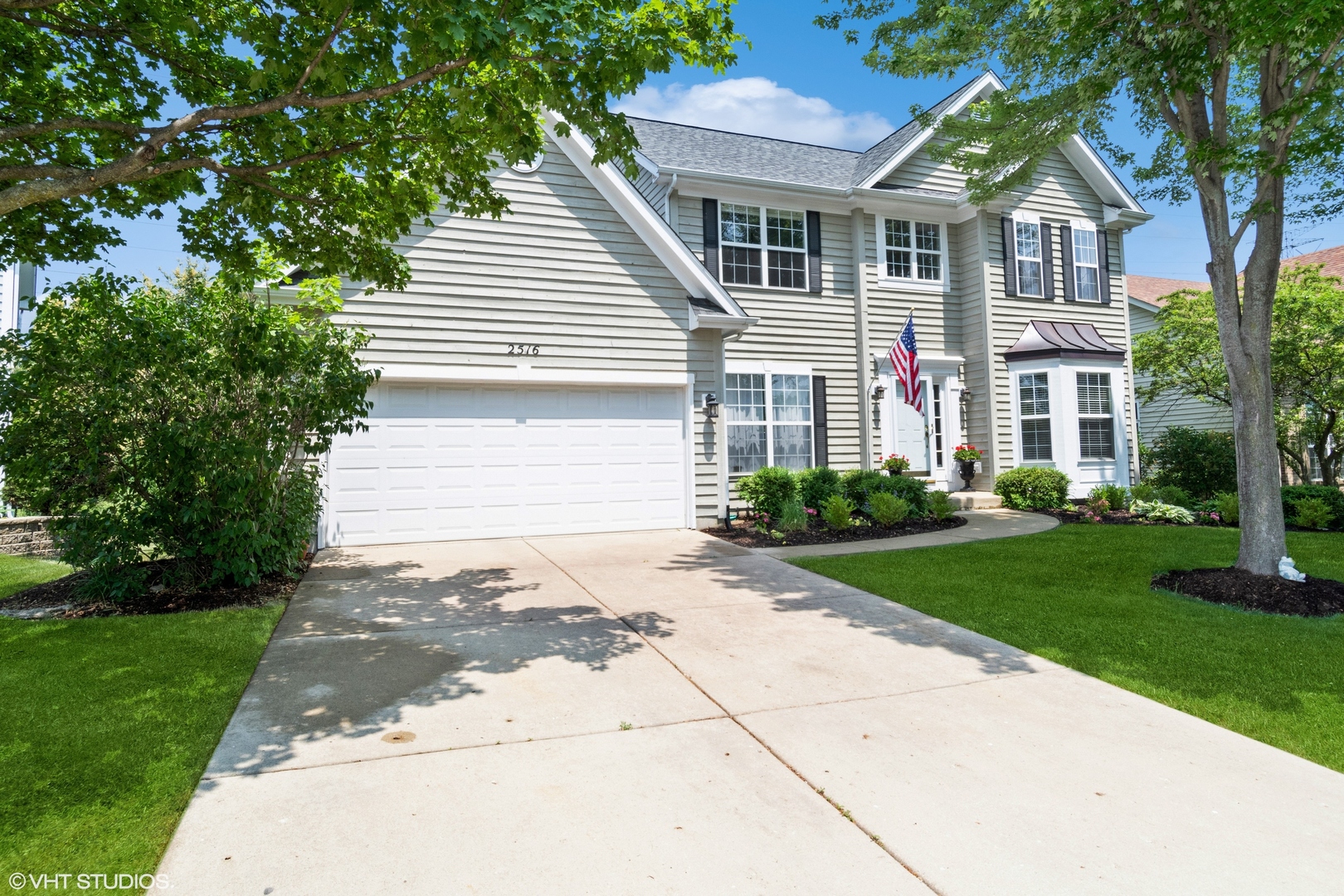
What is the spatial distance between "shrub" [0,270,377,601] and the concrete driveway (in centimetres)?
197

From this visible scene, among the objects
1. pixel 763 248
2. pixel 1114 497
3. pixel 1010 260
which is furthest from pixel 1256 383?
pixel 1010 260

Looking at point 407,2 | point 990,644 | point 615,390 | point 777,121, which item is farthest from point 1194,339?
point 777,121

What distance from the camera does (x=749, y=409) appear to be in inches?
540

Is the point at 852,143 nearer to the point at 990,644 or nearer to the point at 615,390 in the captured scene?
the point at 615,390

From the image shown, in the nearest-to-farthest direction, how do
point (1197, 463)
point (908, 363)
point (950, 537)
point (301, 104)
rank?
point (301, 104) < point (950, 537) < point (908, 363) < point (1197, 463)

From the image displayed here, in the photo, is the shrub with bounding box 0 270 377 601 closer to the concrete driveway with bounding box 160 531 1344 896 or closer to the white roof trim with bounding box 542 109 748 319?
the concrete driveway with bounding box 160 531 1344 896

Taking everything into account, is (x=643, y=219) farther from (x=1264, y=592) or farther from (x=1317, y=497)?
(x=1317, y=497)

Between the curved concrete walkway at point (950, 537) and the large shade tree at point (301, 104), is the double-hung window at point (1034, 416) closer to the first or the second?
the curved concrete walkway at point (950, 537)

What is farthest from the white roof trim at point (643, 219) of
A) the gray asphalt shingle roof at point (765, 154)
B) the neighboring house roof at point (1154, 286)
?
the neighboring house roof at point (1154, 286)

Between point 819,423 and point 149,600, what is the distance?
10631 millimetres

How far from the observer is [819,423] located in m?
14.2

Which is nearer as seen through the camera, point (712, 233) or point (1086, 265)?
point (712, 233)

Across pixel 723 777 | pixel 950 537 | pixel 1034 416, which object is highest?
pixel 1034 416

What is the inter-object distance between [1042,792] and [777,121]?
122 feet
